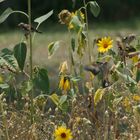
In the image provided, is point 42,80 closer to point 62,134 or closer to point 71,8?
point 62,134

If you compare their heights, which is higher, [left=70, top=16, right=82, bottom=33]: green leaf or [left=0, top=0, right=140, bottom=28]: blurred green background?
[left=70, top=16, right=82, bottom=33]: green leaf

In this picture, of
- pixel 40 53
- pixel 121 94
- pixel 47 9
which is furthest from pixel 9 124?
pixel 47 9

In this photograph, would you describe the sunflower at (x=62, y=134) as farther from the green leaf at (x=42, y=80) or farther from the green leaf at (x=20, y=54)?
the green leaf at (x=20, y=54)

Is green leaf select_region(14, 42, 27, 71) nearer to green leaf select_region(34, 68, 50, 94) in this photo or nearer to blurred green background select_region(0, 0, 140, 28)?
green leaf select_region(34, 68, 50, 94)

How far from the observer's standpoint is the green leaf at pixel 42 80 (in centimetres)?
254

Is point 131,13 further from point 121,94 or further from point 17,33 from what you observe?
point 121,94

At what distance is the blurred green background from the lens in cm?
1400

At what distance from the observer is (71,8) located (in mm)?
14000

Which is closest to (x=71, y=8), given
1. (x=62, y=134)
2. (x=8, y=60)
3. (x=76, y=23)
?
(x=76, y=23)

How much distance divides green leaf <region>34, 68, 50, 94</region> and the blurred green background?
11.1 metres

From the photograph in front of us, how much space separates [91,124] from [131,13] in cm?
1208

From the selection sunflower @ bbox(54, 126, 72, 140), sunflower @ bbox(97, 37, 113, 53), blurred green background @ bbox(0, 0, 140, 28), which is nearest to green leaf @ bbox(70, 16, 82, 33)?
sunflower @ bbox(97, 37, 113, 53)

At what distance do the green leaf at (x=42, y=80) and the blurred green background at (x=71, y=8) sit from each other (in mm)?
11056

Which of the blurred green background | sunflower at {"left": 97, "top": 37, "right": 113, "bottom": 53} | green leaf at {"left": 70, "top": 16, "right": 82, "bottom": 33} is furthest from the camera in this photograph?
the blurred green background
